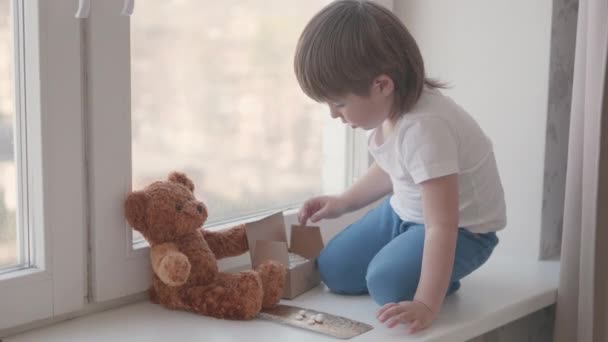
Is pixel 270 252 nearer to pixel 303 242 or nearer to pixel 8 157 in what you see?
pixel 303 242

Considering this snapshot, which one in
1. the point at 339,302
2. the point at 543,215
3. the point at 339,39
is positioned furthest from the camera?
the point at 543,215

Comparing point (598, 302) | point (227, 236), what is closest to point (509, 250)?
point (598, 302)

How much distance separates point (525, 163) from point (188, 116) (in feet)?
1.99

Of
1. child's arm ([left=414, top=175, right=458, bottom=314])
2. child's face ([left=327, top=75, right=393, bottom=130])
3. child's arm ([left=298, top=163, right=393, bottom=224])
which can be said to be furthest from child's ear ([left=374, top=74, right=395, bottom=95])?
child's arm ([left=298, top=163, right=393, bottom=224])

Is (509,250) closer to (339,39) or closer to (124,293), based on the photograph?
(339,39)

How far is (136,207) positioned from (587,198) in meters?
0.67

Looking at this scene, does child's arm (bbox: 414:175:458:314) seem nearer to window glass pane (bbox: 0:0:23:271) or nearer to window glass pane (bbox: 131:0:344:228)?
window glass pane (bbox: 131:0:344:228)

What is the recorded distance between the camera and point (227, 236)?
1.25 meters

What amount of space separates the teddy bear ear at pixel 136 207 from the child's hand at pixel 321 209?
32 centimetres

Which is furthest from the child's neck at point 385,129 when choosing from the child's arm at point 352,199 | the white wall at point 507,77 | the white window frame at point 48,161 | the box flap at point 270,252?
the white window frame at point 48,161

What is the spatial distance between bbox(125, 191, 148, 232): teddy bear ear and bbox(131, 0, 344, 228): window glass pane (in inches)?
2.9

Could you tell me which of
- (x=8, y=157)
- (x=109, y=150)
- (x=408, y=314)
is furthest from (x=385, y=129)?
(x=8, y=157)

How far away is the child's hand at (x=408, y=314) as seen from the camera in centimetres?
105

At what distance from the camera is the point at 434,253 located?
1.09 meters
